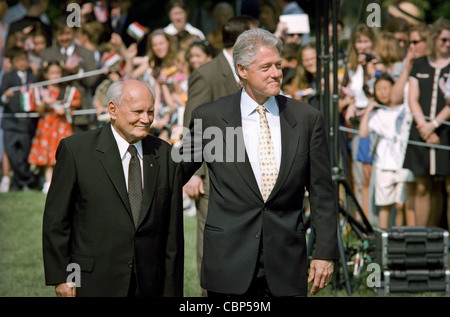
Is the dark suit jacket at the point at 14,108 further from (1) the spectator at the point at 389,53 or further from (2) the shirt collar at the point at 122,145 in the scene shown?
(2) the shirt collar at the point at 122,145

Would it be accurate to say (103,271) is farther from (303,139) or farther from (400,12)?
(400,12)

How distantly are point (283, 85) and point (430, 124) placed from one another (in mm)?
1970

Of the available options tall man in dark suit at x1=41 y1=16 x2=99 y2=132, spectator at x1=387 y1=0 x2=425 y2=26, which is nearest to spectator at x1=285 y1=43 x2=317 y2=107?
spectator at x1=387 y1=0 x2=425 y2=26

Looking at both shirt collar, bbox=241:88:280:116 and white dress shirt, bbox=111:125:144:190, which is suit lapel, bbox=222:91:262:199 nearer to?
shirt collar, bbox=241:88:280:116

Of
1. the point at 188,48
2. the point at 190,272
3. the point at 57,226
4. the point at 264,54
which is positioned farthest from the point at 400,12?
the point at 57,226

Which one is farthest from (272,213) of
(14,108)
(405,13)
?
(14,108)

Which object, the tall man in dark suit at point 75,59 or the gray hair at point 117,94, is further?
the tall man in dark suit at point 75,59

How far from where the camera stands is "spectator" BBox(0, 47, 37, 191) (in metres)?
14.3

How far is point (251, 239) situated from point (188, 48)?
7883 mm

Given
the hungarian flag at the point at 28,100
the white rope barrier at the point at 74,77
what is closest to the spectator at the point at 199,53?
the white rope barrier at the point at 74,77

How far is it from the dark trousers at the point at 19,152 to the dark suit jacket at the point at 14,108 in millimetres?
101

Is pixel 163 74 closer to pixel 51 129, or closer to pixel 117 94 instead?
pixel 51 129

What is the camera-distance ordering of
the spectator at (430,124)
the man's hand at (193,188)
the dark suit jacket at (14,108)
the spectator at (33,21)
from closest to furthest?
1. the man's hand at (193,188)
2. the spectator at (430,124)
3. the dark suit jacket at (14,108)
4. the spectator at (33,21)

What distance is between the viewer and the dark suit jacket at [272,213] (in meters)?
4.77
